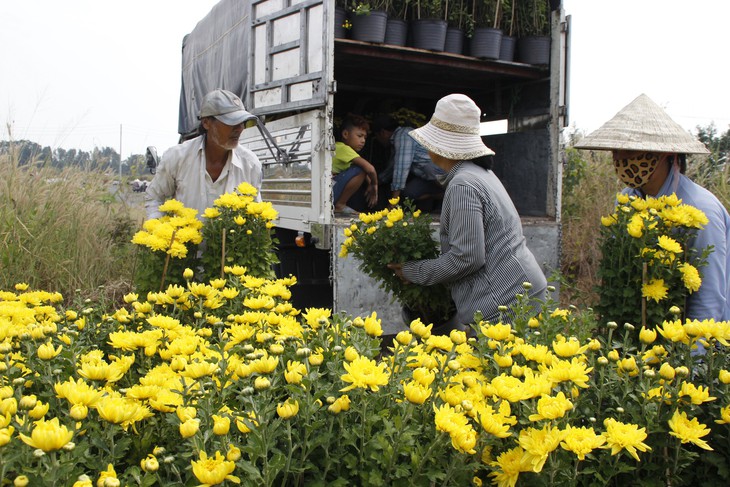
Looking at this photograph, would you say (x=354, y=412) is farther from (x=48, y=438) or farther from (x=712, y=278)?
(x=712, y=278)

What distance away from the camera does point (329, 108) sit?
522 centimetres

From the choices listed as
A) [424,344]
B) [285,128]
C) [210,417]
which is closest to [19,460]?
[210,417]

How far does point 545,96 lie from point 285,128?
8.51 feet

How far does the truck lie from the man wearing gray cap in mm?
1676

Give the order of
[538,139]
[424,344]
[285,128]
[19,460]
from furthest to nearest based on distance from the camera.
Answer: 1. [538,139]
2. [285,128]
3. [424,344]
4. [19,460]

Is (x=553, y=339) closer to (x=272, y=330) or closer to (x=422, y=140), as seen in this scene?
(x=272, y=330)

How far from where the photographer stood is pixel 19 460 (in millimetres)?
1150

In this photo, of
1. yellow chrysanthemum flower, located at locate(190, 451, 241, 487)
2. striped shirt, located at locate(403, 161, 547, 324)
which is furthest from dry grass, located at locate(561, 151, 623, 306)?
yellow chrysanthemum flower, located at locate(190, 451, 241, 487)

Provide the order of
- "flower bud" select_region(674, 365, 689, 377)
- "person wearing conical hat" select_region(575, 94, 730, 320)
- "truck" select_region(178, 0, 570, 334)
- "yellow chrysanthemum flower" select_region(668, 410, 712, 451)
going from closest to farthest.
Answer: "yellow chrysanthemum flower" select_region(668, 410, 712, 451) < "flower bud" select_region(674, 365, 689, 377) < "person wearing conical hat" select_region(575, 94, 730, 320) < "truck" select_region(178, 0, 570, 334)

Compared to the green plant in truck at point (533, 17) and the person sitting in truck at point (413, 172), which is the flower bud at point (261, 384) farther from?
the green plant in truck at point (533, 17)

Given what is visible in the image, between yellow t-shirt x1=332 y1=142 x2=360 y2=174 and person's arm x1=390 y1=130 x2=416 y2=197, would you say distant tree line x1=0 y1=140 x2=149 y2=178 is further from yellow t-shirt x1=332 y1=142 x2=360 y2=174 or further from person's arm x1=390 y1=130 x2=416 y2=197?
person's arm x1=390 y1=130 x2=416 y2=197

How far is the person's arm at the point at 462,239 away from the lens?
Answer: 292 cm

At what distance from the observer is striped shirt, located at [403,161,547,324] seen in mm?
2938

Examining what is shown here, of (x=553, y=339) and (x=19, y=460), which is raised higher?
(x=553, y=339)
